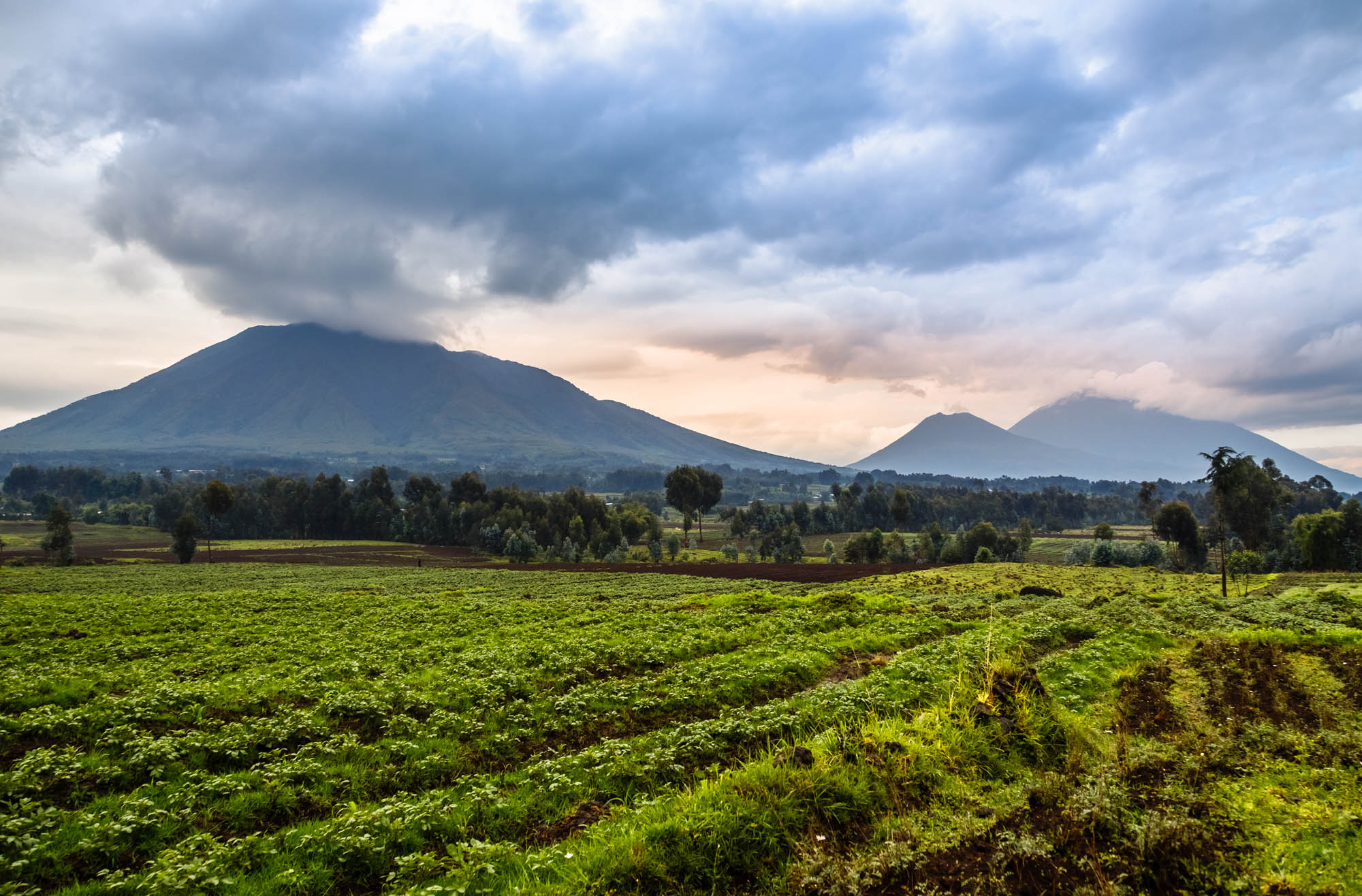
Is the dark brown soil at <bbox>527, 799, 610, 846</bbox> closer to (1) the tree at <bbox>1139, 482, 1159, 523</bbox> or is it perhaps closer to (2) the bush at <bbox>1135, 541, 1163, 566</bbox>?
(2) the bush at <bbox>1135, 541, 1163, 566</bbox>

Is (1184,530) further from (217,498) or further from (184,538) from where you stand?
(184,538)

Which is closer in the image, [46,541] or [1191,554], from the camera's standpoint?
[46,541]

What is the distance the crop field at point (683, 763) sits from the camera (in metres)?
7.67

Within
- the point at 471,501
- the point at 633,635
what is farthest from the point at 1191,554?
the point at 471,501

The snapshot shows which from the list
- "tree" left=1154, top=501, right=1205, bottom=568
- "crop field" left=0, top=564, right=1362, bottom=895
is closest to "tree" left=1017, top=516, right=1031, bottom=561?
"tree" left=1154, top=501, right=1205, bottom=568

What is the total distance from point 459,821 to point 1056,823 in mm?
8688

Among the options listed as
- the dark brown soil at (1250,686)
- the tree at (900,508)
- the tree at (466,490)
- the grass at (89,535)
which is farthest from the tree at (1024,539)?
the grass at (89,535)

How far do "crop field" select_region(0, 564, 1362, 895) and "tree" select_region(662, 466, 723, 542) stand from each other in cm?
11506

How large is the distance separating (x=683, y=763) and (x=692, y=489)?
12996 cm

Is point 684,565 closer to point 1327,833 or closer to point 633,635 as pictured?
point 633,635

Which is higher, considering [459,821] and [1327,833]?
[1327,833]

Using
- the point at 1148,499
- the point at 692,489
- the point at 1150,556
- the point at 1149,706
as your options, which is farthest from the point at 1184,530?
the point at 1149,706

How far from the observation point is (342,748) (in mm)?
12648

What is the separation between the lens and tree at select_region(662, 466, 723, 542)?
141m
